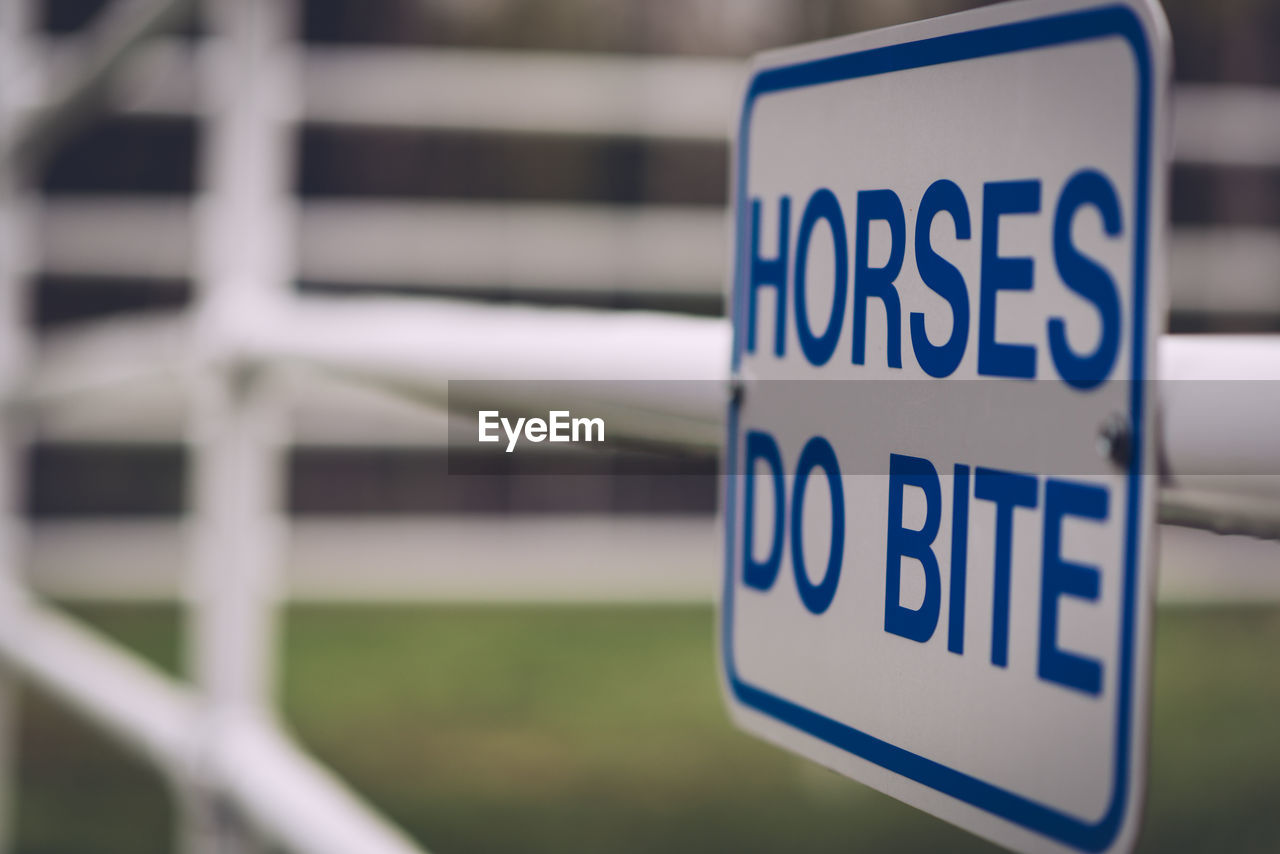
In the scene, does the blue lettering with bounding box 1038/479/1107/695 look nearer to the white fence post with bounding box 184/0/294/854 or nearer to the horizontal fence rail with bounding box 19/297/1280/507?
the horizontal fence rail with bounding box 19/297/1280/507

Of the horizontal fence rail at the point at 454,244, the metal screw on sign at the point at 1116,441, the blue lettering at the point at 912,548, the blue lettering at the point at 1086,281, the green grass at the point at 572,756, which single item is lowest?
the green grass at the point at 572,756

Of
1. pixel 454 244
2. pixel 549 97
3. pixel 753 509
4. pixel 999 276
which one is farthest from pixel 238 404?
pixel 549 97

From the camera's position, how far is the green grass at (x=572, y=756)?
270 cm

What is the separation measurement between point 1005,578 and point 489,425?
0.28 m

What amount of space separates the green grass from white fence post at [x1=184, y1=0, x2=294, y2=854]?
5.63 feet

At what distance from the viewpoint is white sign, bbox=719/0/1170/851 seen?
31cm

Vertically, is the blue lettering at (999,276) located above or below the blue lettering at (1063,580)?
above

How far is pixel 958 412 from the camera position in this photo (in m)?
0.35
